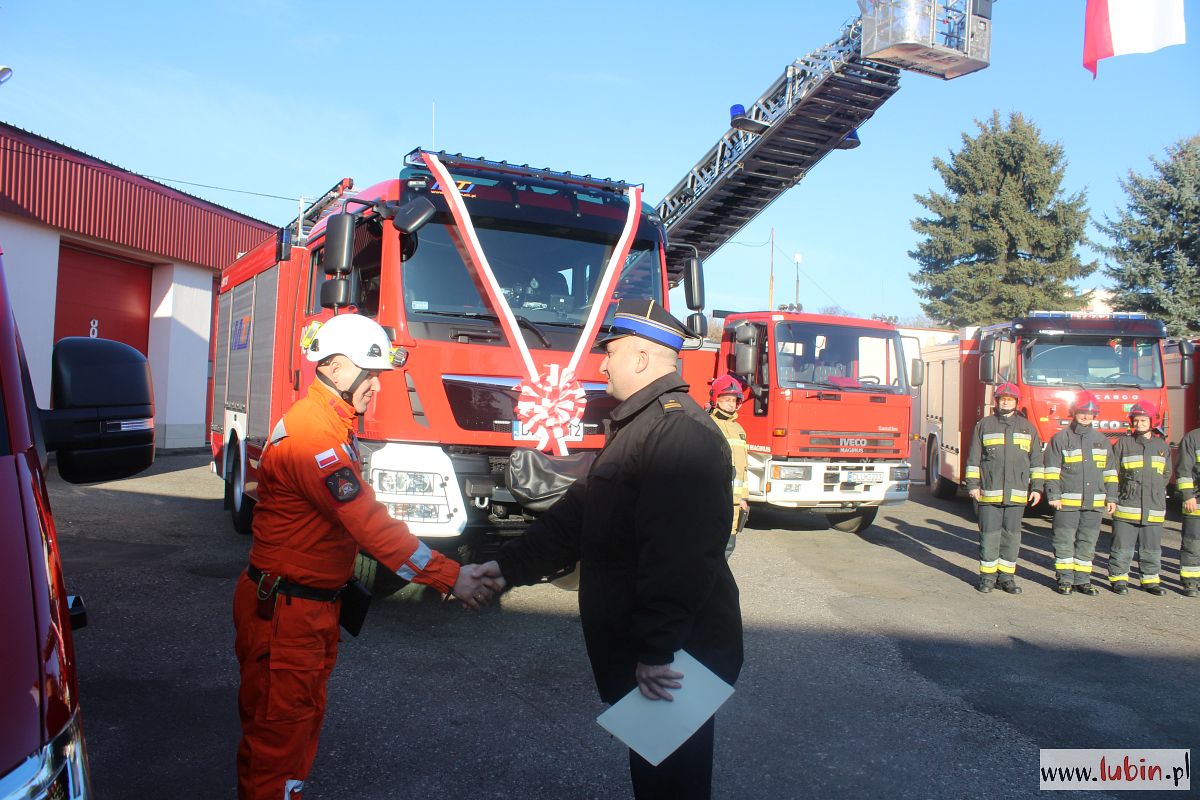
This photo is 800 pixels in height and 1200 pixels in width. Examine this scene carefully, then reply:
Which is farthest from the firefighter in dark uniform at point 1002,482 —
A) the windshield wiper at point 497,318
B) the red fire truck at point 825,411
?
the windshield wiper at point 497,318

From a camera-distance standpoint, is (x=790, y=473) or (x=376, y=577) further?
(x=790, y=473)

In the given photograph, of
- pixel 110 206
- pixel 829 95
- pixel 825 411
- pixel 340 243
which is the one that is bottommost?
pixel 825 411

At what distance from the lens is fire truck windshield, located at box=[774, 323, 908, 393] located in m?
10.4

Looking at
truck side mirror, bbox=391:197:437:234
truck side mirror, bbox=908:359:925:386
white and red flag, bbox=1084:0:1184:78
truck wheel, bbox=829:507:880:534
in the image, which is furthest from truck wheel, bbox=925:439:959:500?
truck side mirror, bbox=391:197:437:234

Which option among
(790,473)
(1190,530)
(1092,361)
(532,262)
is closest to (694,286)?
(532,262)

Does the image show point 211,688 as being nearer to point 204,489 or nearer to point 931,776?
point 931,776

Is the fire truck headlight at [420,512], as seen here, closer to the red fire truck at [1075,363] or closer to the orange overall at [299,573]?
the orange overall at [299,573]

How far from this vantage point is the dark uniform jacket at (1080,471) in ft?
26.4

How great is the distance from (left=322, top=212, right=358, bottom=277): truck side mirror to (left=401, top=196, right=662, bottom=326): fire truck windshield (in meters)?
0.39

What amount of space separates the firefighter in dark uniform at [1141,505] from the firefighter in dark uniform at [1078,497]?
0.67ft

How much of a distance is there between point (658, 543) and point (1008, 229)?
36282 mm

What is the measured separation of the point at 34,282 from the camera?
568 inches

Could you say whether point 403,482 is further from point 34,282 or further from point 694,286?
point 34,282

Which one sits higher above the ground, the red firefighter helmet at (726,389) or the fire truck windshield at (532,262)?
the fire truck windshield at (532,262)
